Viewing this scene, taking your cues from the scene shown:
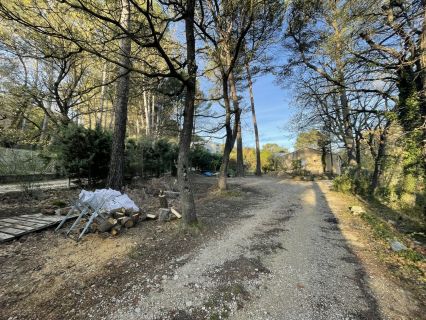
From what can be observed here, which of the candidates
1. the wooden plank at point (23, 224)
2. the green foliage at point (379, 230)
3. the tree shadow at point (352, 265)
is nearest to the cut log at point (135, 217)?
the wooden plank at point (23, 224)

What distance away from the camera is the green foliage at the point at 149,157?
30.5 feet

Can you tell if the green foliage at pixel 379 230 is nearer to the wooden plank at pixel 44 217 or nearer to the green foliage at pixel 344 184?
the green foliage at pixel 344 184

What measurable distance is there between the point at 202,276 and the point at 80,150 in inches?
256

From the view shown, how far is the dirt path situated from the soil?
0.5 inches

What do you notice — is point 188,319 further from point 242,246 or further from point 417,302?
point 417,302

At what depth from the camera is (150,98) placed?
51.0 feet

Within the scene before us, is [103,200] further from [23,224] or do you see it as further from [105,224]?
[23,224]

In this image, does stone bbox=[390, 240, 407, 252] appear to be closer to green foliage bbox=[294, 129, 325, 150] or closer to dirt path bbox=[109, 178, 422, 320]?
dirt path bbox=[109, 178, 422, 320]

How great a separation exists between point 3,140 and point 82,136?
2833 mm

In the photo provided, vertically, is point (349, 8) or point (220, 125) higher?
point (349, 8)

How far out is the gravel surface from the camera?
2.25m

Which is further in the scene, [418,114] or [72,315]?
[418,114]

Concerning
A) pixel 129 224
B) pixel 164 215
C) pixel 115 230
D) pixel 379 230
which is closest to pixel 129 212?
pixel 129 224

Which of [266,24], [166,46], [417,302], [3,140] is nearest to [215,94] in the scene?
[266,24]
